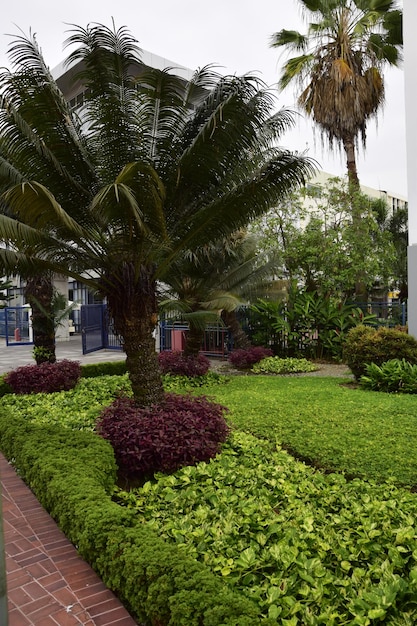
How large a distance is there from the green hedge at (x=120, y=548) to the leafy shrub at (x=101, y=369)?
7.75 m

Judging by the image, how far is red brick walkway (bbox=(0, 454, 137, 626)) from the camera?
3014 millimetres

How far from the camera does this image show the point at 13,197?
530 centimetres

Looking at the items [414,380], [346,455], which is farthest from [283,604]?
[414,380]

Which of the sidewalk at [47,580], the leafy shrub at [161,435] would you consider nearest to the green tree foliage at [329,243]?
the leafy shrub at [161,435]

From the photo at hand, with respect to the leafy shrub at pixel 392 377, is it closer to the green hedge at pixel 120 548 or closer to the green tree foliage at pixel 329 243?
the green tree foliage at pixel 329 243

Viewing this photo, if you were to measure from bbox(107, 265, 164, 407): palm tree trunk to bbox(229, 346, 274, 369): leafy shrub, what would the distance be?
7.58m

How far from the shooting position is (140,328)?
6.78 meters

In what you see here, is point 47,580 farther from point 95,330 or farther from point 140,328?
point 95,330

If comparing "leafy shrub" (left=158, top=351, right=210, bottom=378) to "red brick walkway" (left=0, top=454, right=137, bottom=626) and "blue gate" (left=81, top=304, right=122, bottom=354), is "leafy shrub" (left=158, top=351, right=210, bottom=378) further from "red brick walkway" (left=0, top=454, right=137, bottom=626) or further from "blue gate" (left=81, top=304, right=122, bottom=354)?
"blue gate" (left=81, top=304, right=122, bottom=354)

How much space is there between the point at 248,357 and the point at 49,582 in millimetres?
11122

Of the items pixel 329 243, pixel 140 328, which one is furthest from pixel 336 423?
pixel 329 243

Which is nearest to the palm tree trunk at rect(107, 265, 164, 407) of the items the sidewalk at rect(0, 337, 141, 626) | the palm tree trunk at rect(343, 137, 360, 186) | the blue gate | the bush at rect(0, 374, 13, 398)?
the sidewalk at rect(0, 337, 141, 626)

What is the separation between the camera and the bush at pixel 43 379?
10258 mm

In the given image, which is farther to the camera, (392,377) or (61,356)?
(61,356)
